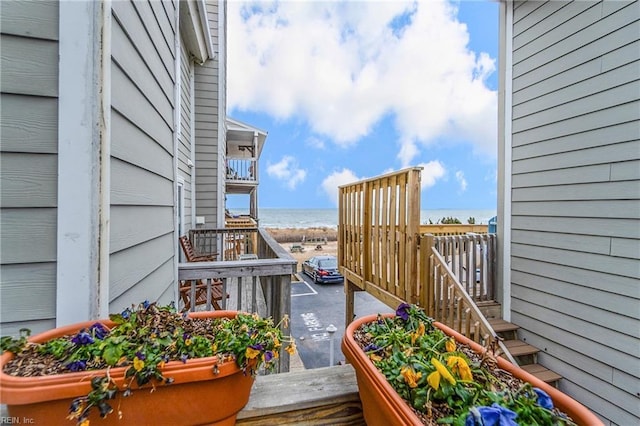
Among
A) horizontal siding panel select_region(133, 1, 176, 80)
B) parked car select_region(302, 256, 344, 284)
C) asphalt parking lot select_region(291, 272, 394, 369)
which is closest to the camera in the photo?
horizontal siding panel select_region(133, 1, 176, 80)

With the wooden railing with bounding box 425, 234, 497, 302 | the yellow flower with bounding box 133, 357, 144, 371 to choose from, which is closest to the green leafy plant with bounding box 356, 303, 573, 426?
the yellow flower with bounding box 133, 357, 144, 371

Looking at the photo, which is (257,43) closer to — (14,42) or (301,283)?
(301,283)

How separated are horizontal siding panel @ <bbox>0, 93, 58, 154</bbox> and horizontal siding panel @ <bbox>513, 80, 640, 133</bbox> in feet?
11.8

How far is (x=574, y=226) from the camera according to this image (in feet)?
8.96

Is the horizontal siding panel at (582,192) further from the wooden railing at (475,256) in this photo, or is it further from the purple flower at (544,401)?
the purple flower at (544,401)

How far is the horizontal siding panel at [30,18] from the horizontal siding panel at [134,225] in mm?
601

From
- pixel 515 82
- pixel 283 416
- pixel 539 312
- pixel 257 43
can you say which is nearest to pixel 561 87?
pixel 515 82

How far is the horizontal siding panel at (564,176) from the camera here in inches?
99.0

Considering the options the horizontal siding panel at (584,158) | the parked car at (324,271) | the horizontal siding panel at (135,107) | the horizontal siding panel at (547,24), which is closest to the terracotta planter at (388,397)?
the horizontal siding panel at (135,107)

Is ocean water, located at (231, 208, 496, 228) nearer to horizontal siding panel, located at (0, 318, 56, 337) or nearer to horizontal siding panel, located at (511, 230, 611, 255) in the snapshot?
horizontal siding panel, located at (511, 230, 611, 255)

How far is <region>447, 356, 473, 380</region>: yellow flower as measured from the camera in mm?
738

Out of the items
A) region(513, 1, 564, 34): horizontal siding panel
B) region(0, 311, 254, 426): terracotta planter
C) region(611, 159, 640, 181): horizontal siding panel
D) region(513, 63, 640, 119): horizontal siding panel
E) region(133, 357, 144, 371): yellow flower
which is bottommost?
region(0, 311, 254, 426): terracotta planter

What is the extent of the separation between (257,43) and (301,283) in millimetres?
11596

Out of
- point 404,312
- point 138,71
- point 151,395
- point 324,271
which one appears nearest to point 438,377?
point 404,312
